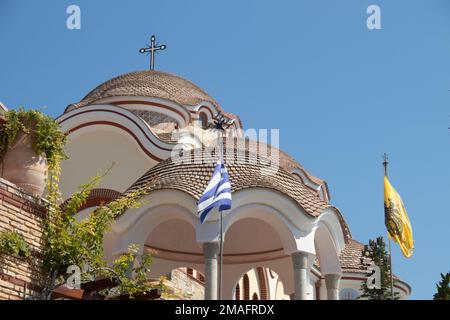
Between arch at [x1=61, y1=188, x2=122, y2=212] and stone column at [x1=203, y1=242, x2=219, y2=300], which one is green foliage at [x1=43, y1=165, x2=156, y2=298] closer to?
stone column at [x1=203, y1=242, x2=219, y2=300]

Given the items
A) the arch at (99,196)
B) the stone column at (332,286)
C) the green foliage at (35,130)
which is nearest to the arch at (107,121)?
the arch at (99,196)

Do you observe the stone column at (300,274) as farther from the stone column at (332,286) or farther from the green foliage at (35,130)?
the green foliage at (35,130)

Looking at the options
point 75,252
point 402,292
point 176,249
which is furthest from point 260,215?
point 402,292

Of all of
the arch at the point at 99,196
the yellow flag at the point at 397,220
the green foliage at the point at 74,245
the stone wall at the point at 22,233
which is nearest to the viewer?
the stone wall at the point at 22,233

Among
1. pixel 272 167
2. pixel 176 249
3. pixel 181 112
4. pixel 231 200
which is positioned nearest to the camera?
pixel 231 200

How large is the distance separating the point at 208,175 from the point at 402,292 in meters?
11.5

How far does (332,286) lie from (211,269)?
122 inches

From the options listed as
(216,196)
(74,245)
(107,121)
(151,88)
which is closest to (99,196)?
(107,121)

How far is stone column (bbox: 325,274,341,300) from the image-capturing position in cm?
1683

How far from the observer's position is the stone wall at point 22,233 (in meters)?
10.1

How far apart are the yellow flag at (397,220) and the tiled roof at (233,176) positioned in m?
2.85

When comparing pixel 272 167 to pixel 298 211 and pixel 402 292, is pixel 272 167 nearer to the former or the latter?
pixel 298 211

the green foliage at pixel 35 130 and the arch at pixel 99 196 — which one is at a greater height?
the arch at pixel 99 196
